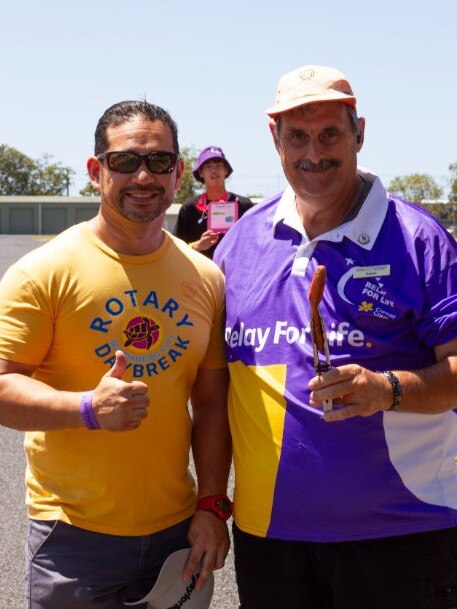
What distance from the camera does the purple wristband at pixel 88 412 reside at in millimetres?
2734

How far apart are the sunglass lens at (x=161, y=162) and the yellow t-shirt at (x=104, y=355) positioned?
29 centimetres

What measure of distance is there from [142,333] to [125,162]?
60 centimetres

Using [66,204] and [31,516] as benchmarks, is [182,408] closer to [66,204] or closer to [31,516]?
[31,516]

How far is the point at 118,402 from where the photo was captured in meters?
2.69

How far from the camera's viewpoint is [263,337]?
124 inches

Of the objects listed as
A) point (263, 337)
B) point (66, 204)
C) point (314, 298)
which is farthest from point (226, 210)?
point (66, 204)

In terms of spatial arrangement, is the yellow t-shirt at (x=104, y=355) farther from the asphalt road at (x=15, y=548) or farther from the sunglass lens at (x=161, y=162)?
the asphalt road at (x=15, y=548)

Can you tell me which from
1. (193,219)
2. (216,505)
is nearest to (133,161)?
(216,505)

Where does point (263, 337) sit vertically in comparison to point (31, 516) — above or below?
above

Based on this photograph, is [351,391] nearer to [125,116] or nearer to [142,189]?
[142,189]

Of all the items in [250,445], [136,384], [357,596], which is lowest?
[357,596]

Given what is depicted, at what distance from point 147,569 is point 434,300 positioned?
1.37m

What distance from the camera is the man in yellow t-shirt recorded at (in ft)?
9.56

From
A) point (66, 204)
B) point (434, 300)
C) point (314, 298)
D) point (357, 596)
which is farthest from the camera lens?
point (66, 204)
